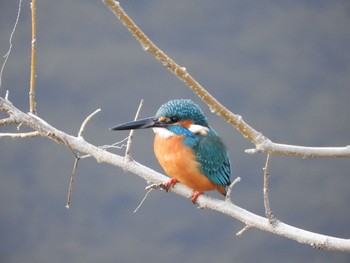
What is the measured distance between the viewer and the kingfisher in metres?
1.53

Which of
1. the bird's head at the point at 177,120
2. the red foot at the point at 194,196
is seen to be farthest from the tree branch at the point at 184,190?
the bird's head at the point at 177,120

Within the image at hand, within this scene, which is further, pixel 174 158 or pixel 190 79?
pixel 174 158

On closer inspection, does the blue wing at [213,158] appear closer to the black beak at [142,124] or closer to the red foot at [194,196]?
the red foot at [194,196]

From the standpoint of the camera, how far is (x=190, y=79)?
1.04 m

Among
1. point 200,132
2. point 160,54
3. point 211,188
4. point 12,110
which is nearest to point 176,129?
point 200,132

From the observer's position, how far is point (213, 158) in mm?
1593

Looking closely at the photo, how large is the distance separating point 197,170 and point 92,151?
266mm

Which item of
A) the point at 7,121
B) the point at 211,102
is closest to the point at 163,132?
the point at 7,121

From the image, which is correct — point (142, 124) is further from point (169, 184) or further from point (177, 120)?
point (169, 184)

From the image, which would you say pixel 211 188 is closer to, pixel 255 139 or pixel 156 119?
pixel 156 119

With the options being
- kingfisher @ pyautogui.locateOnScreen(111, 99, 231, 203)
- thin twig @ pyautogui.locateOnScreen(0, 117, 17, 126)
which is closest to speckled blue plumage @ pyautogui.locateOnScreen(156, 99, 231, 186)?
kingfisher @ pyautogui.locateOnScreen(111, 99, 231, 203)

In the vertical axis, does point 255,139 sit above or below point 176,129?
below

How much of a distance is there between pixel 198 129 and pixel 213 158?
0.10m

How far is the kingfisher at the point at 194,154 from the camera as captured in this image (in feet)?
5.02
